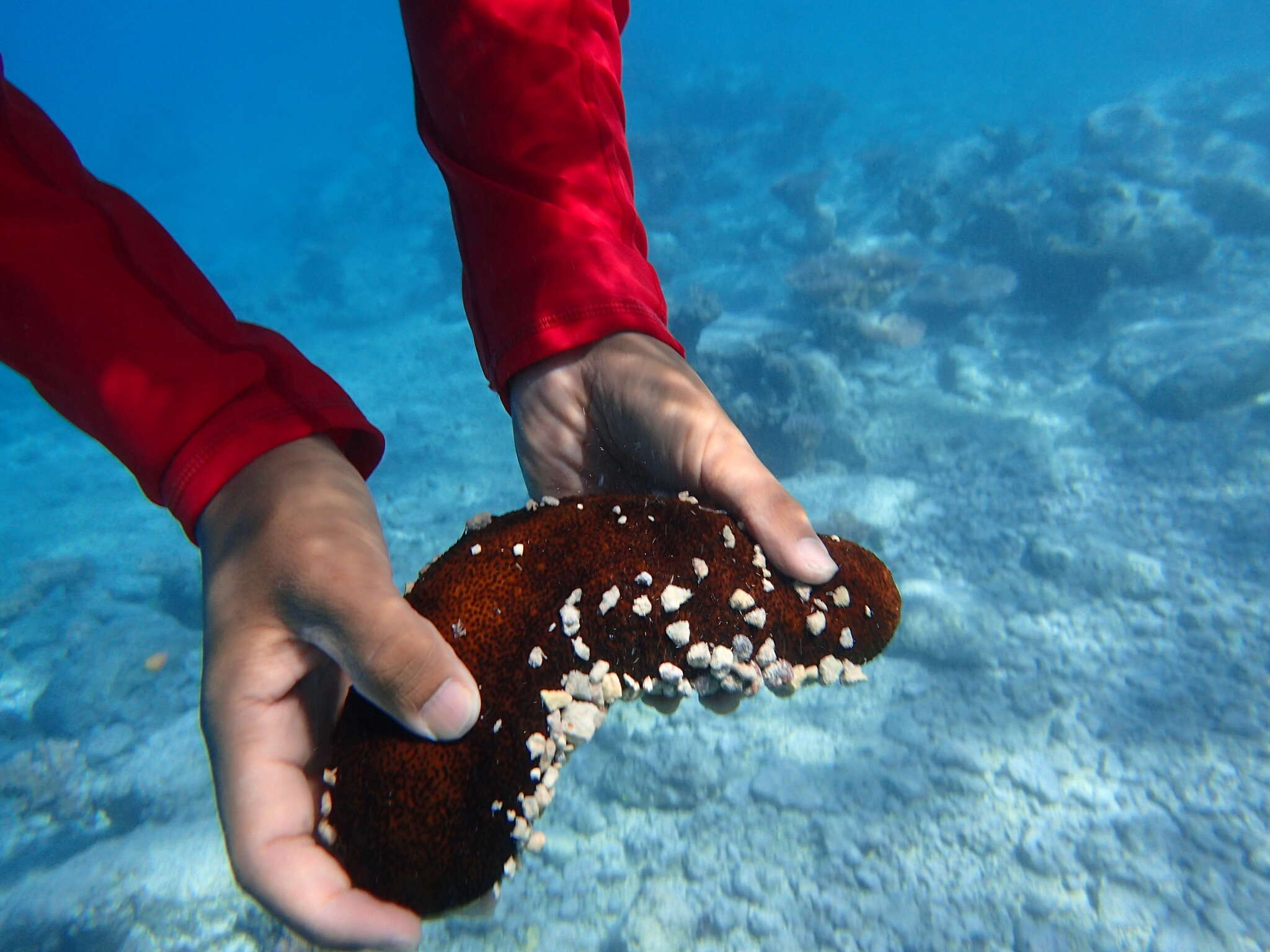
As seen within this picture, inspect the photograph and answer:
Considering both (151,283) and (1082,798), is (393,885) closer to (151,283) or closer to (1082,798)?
(151,283)

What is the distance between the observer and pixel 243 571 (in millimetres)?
1334

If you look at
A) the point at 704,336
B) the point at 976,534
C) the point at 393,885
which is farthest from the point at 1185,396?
the point at 393,885

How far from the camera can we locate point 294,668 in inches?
53.6

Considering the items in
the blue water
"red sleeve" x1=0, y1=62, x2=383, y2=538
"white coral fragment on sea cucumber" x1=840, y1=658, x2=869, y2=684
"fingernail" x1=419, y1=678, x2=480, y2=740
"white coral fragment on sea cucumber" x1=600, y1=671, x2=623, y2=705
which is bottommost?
the blue water

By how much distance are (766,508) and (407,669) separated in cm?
98

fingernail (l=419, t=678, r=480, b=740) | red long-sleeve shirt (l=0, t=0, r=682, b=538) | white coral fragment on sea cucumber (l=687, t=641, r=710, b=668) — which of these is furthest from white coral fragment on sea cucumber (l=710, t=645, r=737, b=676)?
red long-sleeve shirt (l=0, t=0, r=682, b=538)

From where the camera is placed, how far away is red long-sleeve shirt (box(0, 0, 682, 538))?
145 centimetres

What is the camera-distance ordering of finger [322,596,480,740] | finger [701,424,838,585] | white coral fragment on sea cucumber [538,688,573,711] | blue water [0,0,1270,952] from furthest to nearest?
blue water [0,0,1270,952] < finger [701,424,838,585] < white coral fragment on sea cucumber [538,688,573,711] < finger [322,596,480,740]

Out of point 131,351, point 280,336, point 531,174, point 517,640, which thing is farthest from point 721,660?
point 531,174

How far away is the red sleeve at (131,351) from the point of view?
56.5 inches

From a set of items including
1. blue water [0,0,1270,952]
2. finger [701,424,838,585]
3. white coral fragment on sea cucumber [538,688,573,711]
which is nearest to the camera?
white coral fragment on sea cucumber [538,688,573,711]

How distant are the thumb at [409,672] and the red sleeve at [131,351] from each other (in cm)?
52

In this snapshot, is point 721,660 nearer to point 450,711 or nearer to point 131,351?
point 450,711

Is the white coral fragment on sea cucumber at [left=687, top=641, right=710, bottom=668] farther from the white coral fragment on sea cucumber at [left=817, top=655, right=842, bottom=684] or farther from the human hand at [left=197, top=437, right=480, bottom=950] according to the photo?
the human hand at [left=197, top=437, right=480, bottom=950]
